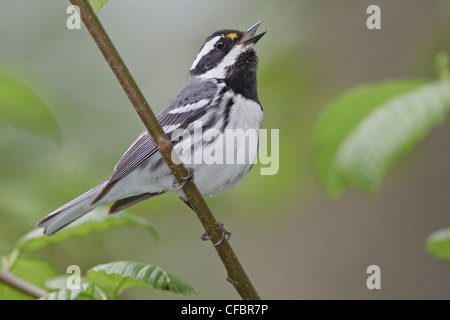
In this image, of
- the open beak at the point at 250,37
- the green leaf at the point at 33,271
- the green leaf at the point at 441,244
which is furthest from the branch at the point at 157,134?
the open beak at the point at 250,37

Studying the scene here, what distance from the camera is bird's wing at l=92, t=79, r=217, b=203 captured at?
2.12m

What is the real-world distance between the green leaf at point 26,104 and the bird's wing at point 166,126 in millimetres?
267

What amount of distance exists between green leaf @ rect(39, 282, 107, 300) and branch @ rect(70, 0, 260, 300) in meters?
0.37

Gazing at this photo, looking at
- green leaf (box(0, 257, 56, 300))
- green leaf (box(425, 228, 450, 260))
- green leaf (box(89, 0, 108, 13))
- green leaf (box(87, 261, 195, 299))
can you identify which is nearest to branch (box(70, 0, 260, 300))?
green leaf (box(89, 0, 108, 13))

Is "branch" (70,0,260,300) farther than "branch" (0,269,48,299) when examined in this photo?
No

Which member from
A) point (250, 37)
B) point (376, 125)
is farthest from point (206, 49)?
point (376, 125)

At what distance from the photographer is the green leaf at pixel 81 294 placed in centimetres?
147

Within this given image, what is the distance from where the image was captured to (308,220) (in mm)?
3906

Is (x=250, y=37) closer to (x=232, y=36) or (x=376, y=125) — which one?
(x=232, y=36)

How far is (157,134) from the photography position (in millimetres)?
1330

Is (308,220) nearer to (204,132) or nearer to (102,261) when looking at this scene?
(102,261)

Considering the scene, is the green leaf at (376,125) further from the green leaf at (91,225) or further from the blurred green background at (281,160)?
the blurred green background at (281,160)

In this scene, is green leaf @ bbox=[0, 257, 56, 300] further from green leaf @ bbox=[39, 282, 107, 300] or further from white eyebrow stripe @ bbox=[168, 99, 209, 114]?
white eyebrow stripe @ bbox=[168, 99, 209, 114]

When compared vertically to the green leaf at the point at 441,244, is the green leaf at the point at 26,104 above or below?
above
